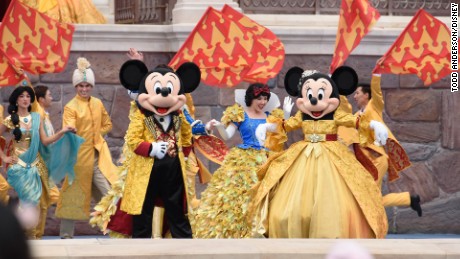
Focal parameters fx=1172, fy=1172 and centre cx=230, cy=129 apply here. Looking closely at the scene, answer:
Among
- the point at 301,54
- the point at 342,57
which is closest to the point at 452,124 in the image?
the point at 301,54

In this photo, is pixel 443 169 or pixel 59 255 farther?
pixel 443 169

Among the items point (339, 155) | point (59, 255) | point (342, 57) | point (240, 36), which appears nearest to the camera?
point (59, 255)

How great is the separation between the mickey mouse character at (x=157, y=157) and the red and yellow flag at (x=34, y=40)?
1.82 metres

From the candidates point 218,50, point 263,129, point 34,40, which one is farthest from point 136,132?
point 34,40

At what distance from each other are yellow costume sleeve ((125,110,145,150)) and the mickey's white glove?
0.10m

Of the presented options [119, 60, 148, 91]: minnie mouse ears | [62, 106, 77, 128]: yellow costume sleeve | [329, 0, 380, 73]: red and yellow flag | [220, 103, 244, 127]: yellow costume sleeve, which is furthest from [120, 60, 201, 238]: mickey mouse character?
[62, 106, 77, 128]: yellow costume sleeve

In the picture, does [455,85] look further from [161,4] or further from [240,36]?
[161,4]

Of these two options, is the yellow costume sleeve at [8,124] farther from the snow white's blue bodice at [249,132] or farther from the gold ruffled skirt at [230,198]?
the snow white's blue bodice at [249,132]

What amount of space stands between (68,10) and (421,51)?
3.47 meters

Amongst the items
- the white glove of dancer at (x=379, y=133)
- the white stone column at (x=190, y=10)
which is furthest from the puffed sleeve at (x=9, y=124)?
the white glove of dancer at (x=379, y=133)

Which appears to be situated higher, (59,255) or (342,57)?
(342,57)

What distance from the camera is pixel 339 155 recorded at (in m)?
6.83

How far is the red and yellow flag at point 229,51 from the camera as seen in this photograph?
8.73 metres

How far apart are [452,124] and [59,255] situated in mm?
6353
